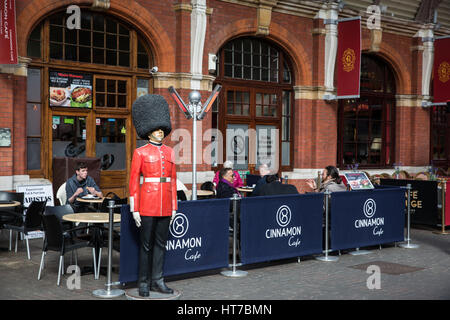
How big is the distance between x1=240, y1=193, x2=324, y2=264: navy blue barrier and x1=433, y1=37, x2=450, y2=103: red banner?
11764 millimetres

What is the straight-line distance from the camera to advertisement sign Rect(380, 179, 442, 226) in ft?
40.2

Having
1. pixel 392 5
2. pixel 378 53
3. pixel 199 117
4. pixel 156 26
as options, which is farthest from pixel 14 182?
pixel 392 5

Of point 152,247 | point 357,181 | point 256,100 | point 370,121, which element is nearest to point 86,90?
point 256,100

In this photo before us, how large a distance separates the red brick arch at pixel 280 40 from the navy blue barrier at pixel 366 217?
6275 millimetres

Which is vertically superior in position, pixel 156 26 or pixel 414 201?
pixel 156 26

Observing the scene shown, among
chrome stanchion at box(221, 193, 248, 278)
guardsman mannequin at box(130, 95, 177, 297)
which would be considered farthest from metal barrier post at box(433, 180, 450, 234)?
guardsman mannequin at box(130, 95, 177, 297)

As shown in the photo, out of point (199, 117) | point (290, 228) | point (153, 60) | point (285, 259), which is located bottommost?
point (285, 259)

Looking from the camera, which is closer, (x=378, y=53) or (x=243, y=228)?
(x=243, y=228)

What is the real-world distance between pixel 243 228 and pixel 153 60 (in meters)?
6.76

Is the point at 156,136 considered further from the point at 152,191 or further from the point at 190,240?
the point at 190,240

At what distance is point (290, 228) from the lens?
851cm

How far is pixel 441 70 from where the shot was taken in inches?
742

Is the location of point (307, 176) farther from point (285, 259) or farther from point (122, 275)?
point (122, 275)

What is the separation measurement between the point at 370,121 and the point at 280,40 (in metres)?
5.01
